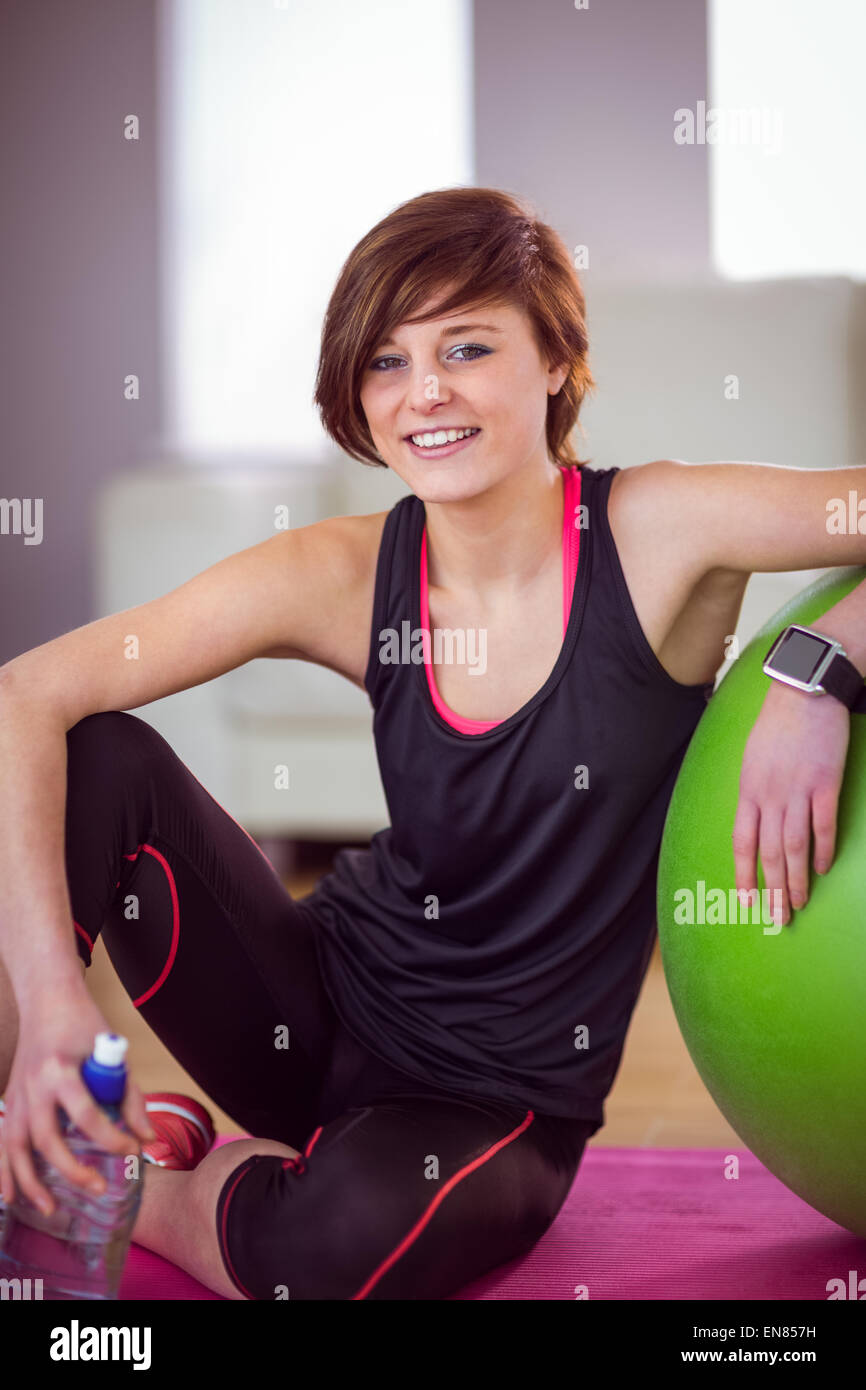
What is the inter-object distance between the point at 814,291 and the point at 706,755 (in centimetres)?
187

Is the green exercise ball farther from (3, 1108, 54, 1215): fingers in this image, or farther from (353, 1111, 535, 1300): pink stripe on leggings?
(3, 1108, 54, 1215): fingers

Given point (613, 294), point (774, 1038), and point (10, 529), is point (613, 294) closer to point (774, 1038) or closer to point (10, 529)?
point (774, 1038)

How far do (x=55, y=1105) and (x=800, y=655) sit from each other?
68 centimetres

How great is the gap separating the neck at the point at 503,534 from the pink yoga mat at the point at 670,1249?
0.63 m

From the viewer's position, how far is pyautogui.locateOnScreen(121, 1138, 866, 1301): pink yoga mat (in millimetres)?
1190

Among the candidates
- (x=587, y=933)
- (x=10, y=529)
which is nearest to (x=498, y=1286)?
(x=587, y=933)

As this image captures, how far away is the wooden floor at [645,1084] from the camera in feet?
5.95

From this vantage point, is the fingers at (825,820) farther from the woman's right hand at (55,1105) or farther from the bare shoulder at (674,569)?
the woman's right hand at (55,1105)

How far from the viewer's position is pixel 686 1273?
→ 1224 mm

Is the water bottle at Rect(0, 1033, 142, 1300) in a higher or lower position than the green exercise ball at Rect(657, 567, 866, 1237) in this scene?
lower

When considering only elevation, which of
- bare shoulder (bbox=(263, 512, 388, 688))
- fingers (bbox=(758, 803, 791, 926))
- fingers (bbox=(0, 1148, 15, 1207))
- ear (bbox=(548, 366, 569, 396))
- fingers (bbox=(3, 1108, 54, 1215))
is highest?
ear (bbox=(548, 366, 569, 396))

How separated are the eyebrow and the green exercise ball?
1.25ft

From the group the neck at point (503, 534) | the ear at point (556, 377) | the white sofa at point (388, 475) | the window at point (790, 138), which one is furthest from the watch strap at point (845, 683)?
the window at point (790, 138)

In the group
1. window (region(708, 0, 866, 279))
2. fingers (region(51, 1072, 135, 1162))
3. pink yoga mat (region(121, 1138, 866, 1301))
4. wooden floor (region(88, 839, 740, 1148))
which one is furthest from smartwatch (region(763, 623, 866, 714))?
window (region(708, 0, 866, 279))
